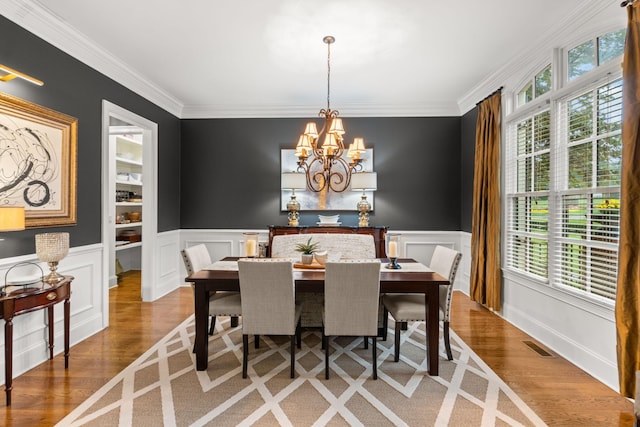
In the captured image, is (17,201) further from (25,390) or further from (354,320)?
(354,320)

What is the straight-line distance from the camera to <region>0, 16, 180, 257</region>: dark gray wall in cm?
271

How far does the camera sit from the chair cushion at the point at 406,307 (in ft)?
9.12

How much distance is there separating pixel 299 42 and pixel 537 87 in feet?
7.96

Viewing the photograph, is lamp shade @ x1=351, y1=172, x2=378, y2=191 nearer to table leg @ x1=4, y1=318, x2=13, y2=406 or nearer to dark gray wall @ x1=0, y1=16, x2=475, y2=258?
dark gray wall @ x1=0, y1=16, x2=475, y2=258

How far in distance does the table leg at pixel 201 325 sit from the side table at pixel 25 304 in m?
1.00

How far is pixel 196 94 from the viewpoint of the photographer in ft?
16.4

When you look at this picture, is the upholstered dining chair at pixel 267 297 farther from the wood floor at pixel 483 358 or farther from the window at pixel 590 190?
the window at pixel 590 190

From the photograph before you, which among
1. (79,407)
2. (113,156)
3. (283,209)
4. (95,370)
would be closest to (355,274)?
(79,407)

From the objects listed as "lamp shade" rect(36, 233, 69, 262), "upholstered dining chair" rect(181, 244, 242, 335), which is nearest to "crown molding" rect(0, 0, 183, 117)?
"lamp shade" rect(36, 233, 69, 262)

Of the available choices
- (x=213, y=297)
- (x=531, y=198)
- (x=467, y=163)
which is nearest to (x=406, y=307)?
(x=213, y=297)

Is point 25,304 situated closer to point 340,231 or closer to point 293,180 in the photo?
point 293,180

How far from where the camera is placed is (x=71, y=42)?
10.6ft

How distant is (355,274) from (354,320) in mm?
367

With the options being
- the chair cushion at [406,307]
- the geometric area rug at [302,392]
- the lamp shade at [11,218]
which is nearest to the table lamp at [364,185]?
the chair cushion at [406,307]
